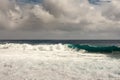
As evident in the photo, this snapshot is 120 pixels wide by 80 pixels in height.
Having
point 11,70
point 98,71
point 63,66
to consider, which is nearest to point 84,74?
point 98,71

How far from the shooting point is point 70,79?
12.7m

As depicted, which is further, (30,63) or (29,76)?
(30,63)

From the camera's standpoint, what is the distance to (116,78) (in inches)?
501

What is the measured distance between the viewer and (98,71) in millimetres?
14188

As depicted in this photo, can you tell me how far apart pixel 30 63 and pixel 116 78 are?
5.35 metres

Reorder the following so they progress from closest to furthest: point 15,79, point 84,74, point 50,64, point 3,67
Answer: point 15,79, point 84,74, point 3,67, point 50,64

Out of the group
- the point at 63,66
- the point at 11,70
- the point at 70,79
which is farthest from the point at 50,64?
the point at 70,79

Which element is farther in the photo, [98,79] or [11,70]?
[11,70]

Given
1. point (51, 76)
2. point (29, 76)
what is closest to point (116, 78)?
point (51, 76)

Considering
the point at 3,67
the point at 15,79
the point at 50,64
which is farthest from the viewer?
the point at 50,64

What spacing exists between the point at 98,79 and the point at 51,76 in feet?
6.54

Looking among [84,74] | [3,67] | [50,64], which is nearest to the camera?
[84,74]

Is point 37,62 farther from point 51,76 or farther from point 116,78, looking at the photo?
point 116,78

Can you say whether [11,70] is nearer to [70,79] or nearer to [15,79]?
[15,79]
